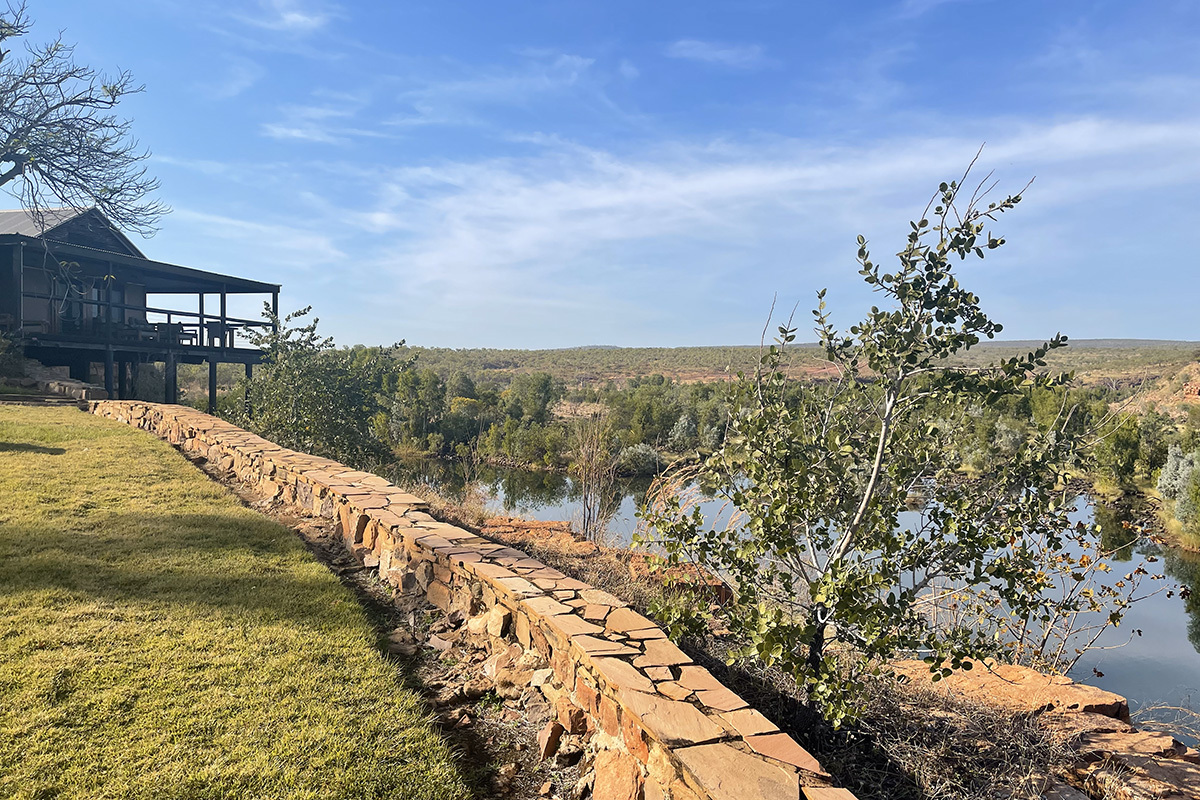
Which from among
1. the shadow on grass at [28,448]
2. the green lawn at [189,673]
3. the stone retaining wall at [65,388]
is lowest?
the green lawn at [189,673]

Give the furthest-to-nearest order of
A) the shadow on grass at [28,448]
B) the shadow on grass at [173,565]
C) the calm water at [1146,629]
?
1. the shadow on grass at [28,448]
2. the calm water at [1146,629]
3. the shadow on grass at [173,565]

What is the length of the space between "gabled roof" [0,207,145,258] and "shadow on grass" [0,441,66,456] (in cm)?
1139

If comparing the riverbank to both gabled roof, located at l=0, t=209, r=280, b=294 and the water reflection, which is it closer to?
the water reflection

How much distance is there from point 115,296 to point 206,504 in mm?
16133

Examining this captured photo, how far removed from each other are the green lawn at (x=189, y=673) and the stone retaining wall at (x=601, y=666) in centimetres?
52

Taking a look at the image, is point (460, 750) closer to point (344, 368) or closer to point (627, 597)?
point (627, 597)

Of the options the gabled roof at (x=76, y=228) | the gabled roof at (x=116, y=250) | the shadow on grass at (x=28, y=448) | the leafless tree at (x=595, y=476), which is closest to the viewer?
the leafless tree at (x=595, y=476)

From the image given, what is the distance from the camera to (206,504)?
6.20 meters

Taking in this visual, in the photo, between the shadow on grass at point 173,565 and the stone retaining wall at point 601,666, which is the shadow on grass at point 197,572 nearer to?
the shadow on grass at point 173,565

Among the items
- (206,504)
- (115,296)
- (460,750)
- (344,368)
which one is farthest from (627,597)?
(115,296)

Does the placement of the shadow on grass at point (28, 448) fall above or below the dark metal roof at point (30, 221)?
below

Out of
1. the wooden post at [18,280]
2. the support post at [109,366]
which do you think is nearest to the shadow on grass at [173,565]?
the support post at [109,366]

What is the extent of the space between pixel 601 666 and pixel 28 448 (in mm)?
8538

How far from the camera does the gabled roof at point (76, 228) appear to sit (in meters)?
17.2
